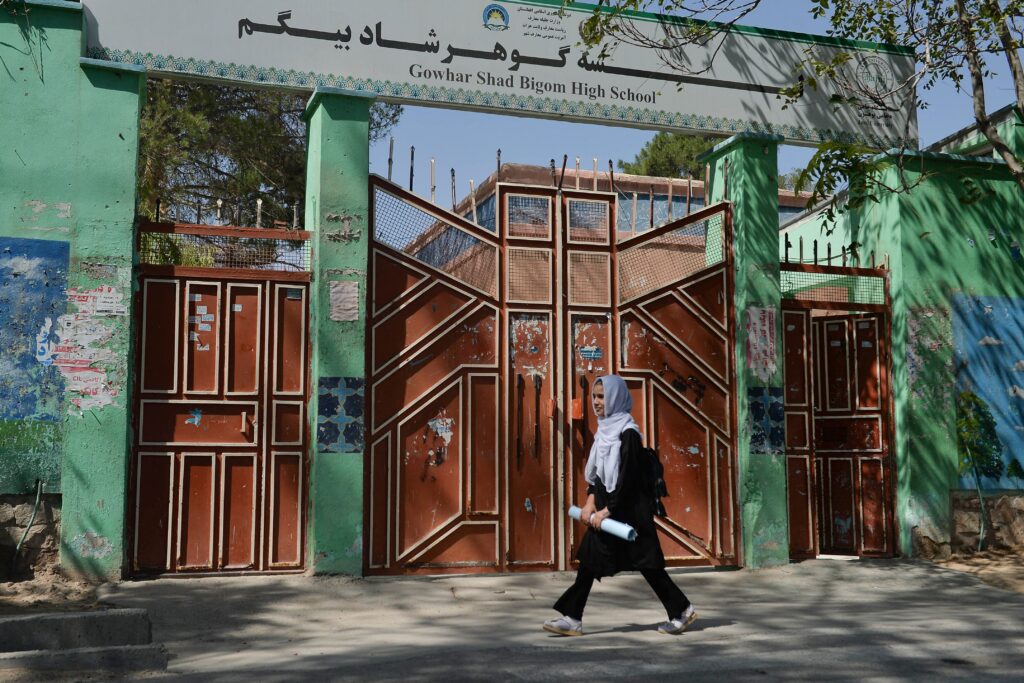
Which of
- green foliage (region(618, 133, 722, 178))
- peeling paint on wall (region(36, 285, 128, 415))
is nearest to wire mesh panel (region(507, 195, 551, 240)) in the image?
peeling paint on wall (region(36, 285, 128, 415))

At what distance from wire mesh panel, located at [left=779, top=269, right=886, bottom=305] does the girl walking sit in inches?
167

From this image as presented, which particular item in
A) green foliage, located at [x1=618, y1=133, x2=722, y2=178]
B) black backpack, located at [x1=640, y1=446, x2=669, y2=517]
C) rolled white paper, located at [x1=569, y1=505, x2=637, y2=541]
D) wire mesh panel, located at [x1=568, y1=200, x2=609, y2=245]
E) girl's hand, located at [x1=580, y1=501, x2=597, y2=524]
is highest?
green foliage, located at [x1=618, y1=133, x2=722, y2=178]

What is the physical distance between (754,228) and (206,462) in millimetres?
5276

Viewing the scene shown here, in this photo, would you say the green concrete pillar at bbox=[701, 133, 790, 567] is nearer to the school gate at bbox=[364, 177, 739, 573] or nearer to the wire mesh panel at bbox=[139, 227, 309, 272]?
the school gate at bbox=[364, 177, 739, 573]

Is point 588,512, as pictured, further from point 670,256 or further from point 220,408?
point 670,256

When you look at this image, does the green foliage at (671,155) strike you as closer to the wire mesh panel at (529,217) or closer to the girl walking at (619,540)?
the wire mesh panel at (529,217)

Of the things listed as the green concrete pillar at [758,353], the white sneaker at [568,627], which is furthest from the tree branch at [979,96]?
the white sneaker at [568,627]

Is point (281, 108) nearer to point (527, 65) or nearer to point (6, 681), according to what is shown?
point (527, 65)

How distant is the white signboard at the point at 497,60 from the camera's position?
8.25 m

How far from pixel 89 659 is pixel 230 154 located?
11845 mm

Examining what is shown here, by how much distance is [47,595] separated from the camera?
714cm

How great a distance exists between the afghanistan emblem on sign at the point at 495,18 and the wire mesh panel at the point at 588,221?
5.52 ft

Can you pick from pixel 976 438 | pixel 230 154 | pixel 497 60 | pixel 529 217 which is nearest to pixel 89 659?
pixel 529 217

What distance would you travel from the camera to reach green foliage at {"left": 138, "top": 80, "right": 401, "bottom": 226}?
49.7ft
